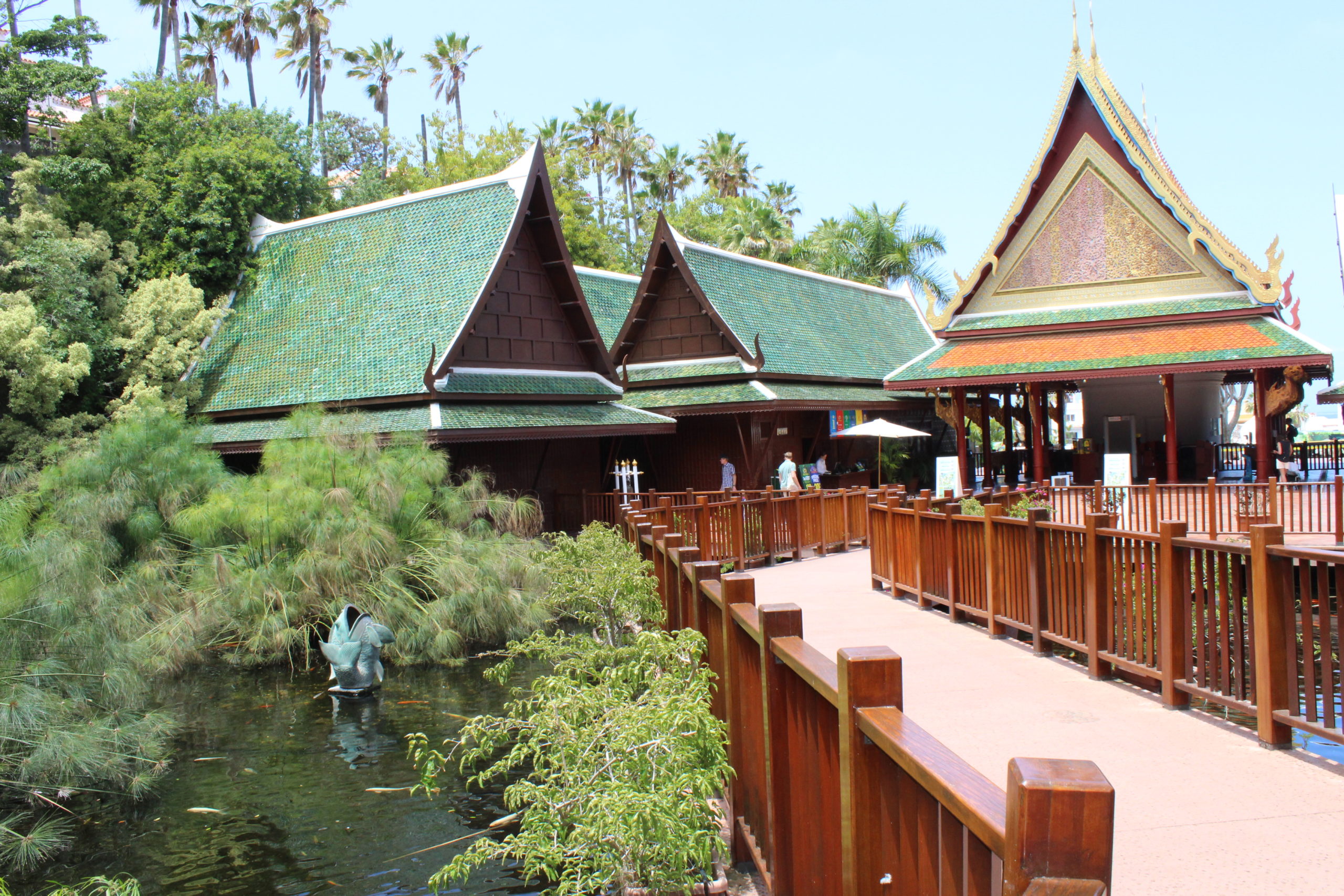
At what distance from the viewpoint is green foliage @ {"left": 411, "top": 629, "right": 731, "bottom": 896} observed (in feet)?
11.8

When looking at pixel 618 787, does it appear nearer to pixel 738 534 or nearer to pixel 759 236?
pixel 738 534

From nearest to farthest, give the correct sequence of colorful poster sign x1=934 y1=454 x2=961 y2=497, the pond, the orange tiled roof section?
the pond, colorful poster sign x1=934 y1=454 x2=961 y2=497, the orange tiled roof section

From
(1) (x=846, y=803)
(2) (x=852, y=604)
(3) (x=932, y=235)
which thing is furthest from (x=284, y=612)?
(3) (x=932, y=235)

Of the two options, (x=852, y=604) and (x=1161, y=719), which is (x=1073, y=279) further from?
(x=1161, y=719)

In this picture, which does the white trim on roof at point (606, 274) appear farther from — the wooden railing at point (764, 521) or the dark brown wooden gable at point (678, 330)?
the wooden railing at point (764, 521)

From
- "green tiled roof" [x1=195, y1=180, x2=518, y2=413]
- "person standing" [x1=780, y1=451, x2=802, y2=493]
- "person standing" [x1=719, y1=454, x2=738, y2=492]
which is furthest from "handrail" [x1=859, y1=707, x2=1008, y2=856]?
"person standing" [x1=719, y1=454, x2=738, y2=492]

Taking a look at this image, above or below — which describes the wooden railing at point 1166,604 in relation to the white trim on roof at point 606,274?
below

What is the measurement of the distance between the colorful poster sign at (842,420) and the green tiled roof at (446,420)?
5.12 meters

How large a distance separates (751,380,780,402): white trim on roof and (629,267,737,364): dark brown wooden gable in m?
1.15

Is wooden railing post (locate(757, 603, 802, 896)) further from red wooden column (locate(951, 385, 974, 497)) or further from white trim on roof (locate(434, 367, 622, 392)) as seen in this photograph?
red wooden column (locate(951, 385, 974, 497))

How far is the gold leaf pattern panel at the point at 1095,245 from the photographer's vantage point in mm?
21375

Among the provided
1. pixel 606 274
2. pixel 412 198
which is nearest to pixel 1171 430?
pixel 606 274

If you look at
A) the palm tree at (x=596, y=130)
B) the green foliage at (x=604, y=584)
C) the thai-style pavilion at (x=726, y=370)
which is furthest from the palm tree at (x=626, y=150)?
the green foliage at (x=604, y=584)

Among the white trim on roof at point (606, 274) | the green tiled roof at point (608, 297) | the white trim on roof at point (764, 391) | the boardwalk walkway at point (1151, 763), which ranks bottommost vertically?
the boardwalk walkway at point (1151, 763)
